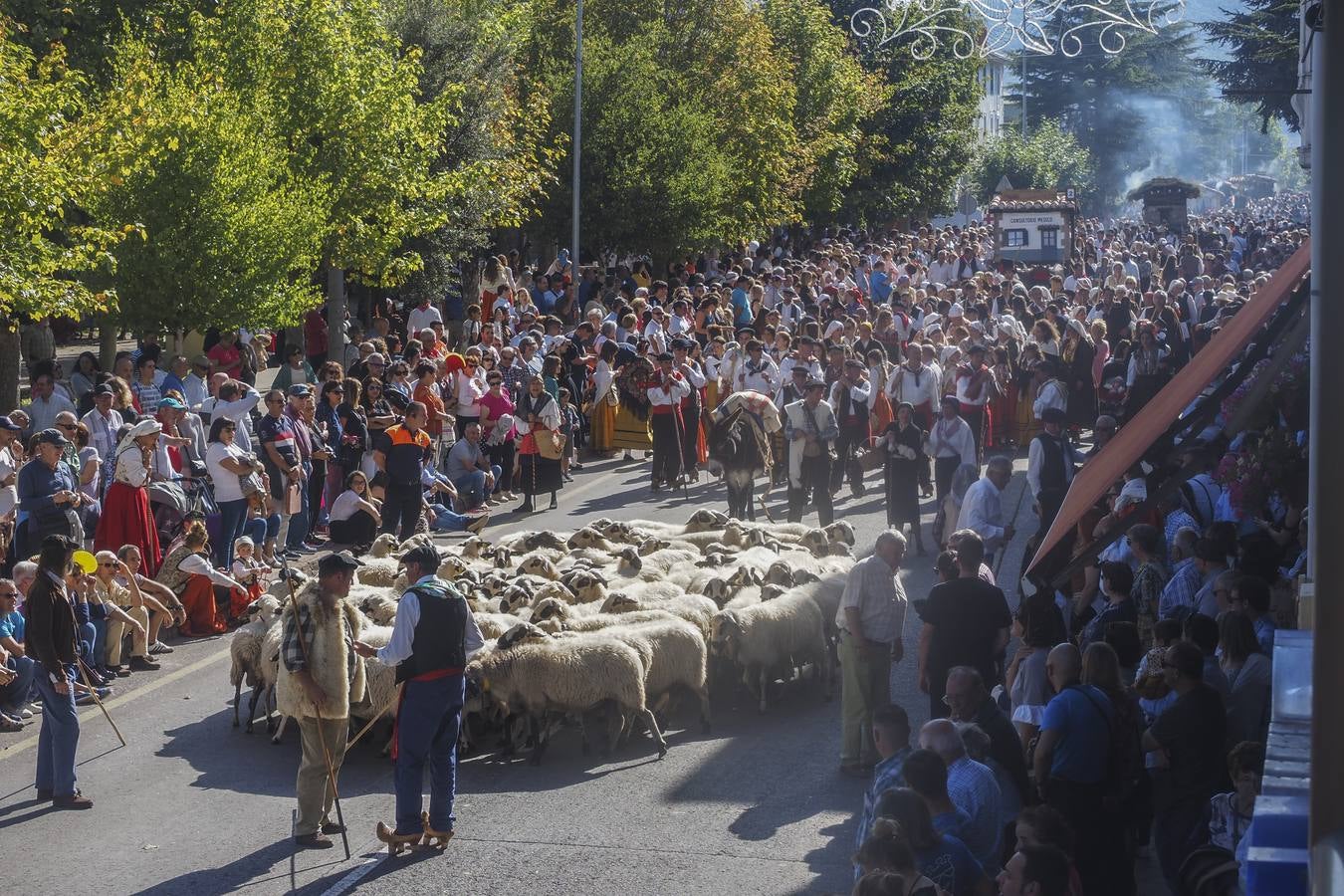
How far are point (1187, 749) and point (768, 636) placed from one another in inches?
173

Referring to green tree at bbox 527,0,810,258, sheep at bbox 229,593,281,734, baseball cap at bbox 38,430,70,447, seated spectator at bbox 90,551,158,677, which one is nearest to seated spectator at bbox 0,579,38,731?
seated spectator at bbox 90,551,158,677

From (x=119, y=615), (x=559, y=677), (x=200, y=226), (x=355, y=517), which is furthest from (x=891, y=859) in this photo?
(x=200, y=226)

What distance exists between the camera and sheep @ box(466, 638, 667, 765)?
1086 centimetres

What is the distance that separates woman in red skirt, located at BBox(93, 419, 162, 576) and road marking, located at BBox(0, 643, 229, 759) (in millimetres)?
1326

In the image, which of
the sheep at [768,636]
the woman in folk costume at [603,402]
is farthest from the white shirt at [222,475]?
the woman in folk costume at [603,402]

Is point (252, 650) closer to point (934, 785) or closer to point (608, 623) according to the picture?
point (608, 623)

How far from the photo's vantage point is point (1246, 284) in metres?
30.6

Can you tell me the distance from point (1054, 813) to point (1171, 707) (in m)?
1.50

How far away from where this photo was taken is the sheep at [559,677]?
1086 cm

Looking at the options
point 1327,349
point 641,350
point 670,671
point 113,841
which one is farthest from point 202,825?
point 641,350

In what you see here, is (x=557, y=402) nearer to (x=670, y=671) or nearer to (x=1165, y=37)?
(x=670, y=671)

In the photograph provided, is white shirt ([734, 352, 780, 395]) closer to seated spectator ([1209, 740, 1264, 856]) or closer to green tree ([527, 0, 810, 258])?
seated spectator ([1209, 740, 1264, 856])

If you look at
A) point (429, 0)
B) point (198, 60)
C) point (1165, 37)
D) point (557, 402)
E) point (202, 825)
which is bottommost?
point (202, 825)

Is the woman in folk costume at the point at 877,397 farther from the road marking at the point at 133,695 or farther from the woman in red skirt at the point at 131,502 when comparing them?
the road marking at the point at 133,695
